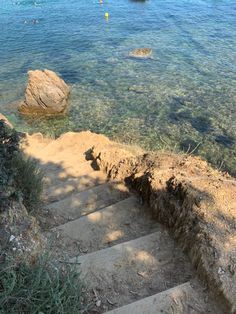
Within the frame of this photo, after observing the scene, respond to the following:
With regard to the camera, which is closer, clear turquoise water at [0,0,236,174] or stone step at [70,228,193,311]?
stone step at [70,228,193,311]

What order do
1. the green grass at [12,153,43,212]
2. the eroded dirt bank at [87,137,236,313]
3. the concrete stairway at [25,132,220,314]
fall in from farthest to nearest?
1. the green grass at [12,153,43,212]
2. the eroded dirt bank at [87,137,236,313]
3. the concrete stairway at [25,132,220,314]

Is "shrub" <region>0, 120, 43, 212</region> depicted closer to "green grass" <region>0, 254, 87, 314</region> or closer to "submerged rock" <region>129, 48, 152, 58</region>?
"green grass" <region>0, 254, 87, 314</region>

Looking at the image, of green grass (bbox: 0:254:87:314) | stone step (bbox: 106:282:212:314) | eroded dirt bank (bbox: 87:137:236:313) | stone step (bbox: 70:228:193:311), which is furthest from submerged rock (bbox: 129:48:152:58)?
green grass (bbox: 0:254:87:314)

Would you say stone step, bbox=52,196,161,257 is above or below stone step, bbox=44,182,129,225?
above

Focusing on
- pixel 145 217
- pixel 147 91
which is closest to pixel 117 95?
pixel 147 91

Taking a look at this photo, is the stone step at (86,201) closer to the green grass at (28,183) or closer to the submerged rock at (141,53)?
the green grass at (28,183)

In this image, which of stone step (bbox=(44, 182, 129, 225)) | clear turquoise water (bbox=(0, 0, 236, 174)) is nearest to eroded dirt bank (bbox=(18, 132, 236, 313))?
stone step (bbox=(44, 182, 129, 225))

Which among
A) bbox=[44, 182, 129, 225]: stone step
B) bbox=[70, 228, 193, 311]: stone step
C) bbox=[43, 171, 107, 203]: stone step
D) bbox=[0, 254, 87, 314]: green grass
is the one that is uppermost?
bbox=[0, 254, 87, 314]: green grass

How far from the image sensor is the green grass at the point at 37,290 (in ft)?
12.4

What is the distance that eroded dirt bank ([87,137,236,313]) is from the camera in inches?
188

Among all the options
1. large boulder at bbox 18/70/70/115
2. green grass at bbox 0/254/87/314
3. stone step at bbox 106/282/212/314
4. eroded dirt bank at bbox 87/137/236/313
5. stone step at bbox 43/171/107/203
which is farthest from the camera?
large boulder at bbox 18/70/70/115

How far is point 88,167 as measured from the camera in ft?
30.1

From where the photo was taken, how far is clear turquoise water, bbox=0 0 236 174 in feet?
46.1

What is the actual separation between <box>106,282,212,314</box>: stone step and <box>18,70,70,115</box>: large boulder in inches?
471
